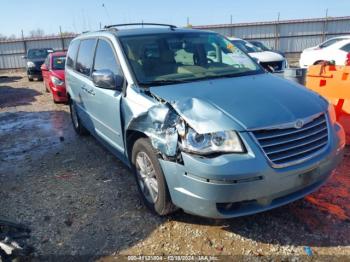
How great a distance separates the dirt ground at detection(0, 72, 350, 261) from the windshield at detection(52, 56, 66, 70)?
593 centimetres

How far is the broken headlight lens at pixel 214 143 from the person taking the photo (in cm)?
259

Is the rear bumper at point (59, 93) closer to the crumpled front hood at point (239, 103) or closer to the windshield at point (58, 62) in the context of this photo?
the windshield at point (58, 62)

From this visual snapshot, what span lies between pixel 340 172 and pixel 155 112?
105 inches

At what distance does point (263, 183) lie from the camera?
257cm

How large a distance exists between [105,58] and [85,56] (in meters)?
1.14

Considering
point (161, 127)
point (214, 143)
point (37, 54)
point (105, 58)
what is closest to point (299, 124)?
point (214, 143)

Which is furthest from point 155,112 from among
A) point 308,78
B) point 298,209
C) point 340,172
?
point 308,78

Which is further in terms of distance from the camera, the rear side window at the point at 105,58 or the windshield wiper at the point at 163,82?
the rear side window at the point at 105,58

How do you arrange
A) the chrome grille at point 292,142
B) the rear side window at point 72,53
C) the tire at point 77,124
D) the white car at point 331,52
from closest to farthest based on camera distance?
the chrome grille at point 292,142
the rear side window at point 72,53
the tire at point 77,124
the white car at point 331,52

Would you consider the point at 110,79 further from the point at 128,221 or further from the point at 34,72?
the point at 34,72

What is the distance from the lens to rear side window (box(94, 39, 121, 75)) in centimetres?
383

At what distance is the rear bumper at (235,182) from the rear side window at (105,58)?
151 cm

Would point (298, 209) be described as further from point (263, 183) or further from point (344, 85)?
point (344, 85)

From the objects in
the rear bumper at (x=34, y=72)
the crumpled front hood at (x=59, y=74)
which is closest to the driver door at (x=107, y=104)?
the crumpled front hood at (x=59, y=74)
